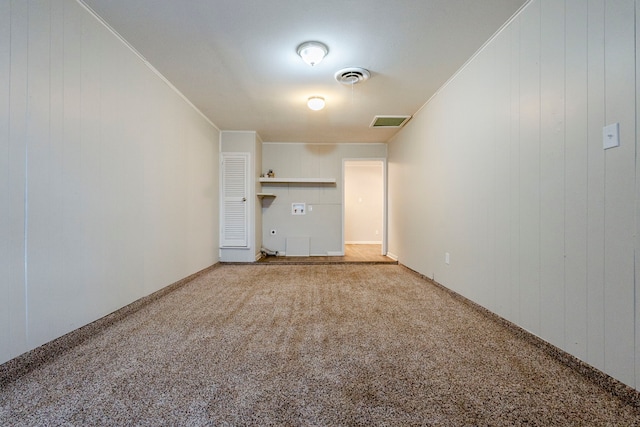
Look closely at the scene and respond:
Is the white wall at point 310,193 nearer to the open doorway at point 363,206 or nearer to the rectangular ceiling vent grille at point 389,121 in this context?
the rectangular ceiling vent grille at point 389,121

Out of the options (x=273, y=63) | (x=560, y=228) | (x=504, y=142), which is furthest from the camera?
(x=273, y=63)

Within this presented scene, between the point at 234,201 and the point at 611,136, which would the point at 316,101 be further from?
the point at 611,136

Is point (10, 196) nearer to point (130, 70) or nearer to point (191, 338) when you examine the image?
point (191, 338)

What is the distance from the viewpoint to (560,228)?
5.19 ft

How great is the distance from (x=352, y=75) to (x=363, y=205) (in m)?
5.34

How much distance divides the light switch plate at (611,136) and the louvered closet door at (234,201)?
436 cm

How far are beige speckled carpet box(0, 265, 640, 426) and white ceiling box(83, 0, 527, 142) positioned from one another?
231 cm

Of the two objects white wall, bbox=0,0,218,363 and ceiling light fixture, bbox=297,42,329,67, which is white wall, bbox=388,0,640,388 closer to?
ceiling light fixture, bbox=297,42,329,67

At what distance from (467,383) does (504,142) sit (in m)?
1.71

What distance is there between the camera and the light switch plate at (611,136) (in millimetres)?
1274

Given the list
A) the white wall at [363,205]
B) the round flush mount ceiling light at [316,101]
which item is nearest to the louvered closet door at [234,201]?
the round flush mount ceiling light at [316,101]

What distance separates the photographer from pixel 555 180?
5.29ft

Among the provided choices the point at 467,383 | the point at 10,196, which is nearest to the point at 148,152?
the point at 10,196

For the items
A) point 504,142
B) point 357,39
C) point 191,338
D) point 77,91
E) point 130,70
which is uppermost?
point 357,39
